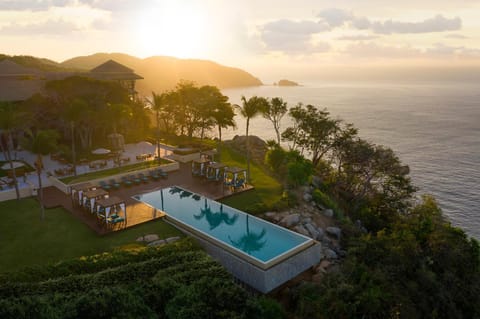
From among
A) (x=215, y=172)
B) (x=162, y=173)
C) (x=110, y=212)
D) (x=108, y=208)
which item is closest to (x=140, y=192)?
(x=162, y=173)

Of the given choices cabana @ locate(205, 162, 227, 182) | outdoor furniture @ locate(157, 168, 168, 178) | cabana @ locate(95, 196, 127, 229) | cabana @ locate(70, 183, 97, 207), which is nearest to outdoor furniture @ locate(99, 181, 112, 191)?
cabana @ locate(70, 183, 97, 207)

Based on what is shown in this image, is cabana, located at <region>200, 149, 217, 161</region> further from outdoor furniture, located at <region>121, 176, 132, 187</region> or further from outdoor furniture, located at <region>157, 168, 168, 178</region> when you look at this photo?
outdoor furniture, located at <region>121, 176, 132, 187</region>

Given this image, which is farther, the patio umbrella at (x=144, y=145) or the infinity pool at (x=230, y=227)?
the patio umbrella at (x=144, y=145)

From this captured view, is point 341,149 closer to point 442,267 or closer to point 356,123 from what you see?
point 442,267

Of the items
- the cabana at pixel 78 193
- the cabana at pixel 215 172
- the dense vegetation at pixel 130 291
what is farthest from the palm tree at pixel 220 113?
the dense vegetation at pixel 130 291

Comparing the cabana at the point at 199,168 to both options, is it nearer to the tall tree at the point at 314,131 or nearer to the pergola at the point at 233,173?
the pergola at the point at 233,173

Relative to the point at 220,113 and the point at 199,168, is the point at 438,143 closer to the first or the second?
the point at 220,113
